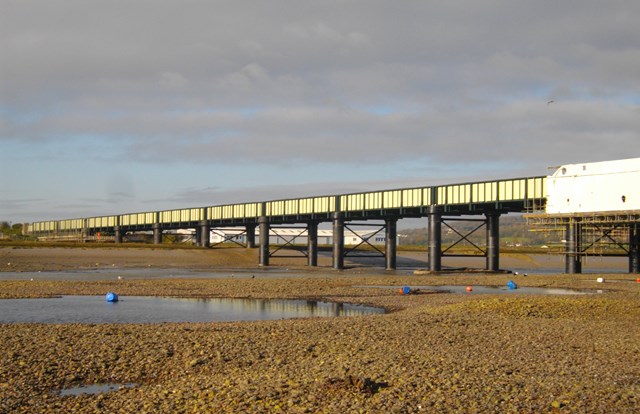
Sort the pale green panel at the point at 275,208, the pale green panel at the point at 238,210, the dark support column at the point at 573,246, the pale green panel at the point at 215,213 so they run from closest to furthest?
1. the dark support column at the point at 573,246
2. the pale green panel at the point at 275,208
3. the pale green panel at the point at 238,210
4. the pale green panel at the point at 215,213

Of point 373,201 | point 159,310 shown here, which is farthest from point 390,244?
point 159,310

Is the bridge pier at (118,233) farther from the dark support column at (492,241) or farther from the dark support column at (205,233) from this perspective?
the dark support column at (492,241)

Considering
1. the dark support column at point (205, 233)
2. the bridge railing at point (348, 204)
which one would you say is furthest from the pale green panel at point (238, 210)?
the dark support column at point (205, 233)

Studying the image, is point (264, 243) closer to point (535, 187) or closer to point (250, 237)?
point (250, 237)

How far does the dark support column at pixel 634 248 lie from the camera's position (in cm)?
6175

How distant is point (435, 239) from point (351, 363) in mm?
54651

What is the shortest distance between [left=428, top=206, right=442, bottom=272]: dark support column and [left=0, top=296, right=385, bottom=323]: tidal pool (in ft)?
115

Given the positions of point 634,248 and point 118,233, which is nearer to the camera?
point 634,248

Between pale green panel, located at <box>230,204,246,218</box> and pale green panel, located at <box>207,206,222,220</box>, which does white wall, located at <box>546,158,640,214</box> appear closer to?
Result: pale green panel, located at <box>230,204,246,218</box>

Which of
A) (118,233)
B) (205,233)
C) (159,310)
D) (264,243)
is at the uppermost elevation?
(205,233)

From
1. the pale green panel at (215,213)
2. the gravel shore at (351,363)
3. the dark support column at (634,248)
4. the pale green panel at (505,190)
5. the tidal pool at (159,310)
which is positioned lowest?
the tidal pool at (159,310)

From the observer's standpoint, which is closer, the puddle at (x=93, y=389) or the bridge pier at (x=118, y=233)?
the puddle at (x=93, y=389)

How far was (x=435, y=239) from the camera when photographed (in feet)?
232

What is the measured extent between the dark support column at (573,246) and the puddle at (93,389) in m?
53.4
